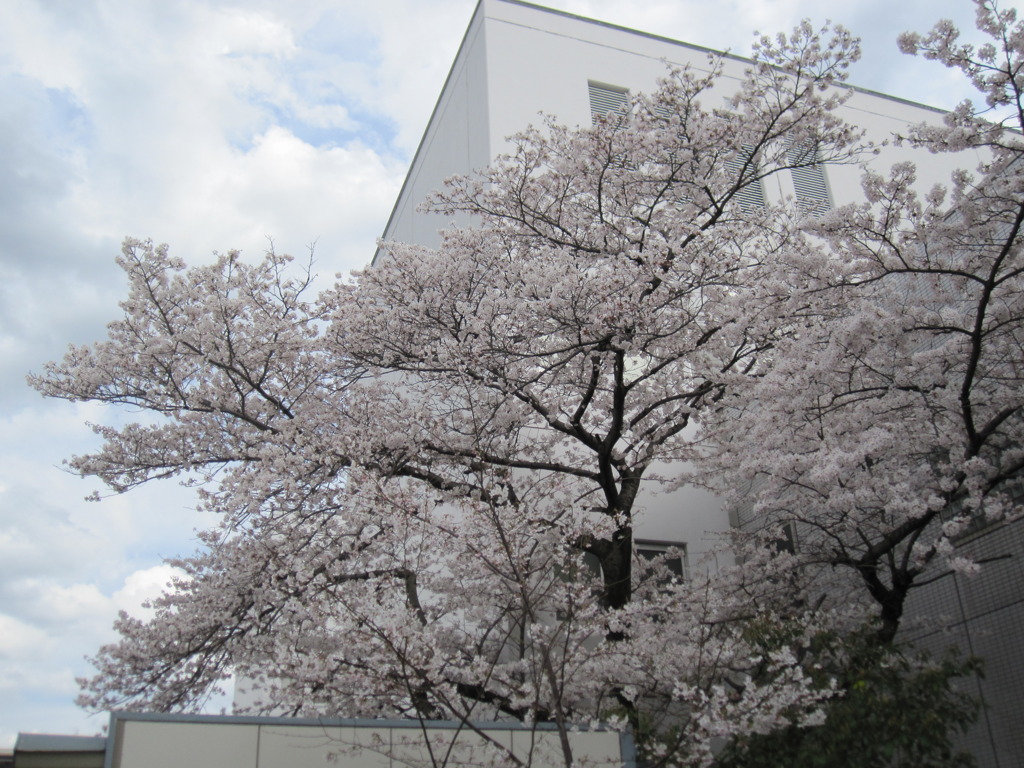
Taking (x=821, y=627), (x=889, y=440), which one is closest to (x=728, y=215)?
(x=889, y=440)

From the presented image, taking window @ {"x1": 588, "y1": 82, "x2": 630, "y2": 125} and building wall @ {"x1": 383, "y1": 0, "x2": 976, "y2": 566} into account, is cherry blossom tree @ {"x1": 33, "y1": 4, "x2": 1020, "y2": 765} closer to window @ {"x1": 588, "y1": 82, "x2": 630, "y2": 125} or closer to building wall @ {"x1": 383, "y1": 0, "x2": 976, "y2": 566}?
building wall @ {"x1": 383, "y1": 0, "x2": 976, "y2": 566}

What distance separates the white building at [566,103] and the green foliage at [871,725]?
159 inches

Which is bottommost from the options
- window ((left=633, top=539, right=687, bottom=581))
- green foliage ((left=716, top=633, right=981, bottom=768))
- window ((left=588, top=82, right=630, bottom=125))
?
green foliage ((left=716, top=633, right=981, bottom=768))

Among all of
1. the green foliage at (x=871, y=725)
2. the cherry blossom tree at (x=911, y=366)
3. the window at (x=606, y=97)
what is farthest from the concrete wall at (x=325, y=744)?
the window at (x=606, y=97)

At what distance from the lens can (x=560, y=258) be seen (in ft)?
35.7

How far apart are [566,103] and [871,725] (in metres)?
12.8

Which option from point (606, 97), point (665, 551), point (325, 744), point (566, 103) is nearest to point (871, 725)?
point (325, 744)

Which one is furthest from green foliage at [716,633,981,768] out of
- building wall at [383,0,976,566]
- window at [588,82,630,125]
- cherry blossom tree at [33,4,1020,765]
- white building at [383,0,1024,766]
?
window at [588,82,630,125]

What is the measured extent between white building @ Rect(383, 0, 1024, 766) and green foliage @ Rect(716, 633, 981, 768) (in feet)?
13.3

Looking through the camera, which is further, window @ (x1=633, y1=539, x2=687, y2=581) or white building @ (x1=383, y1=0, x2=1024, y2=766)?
white building @ (x1=383, y1=0, x2=1024, y2=766)

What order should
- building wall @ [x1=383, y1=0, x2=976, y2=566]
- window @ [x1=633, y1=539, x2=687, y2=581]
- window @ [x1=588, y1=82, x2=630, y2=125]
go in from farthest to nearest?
window @ [x1=588, y1=82, x2=630, y2=125], building wall @ [x1=383, y1=0, x2=976, y2=566], window @ [x1=633, y1=539, x2=687, y2=581]

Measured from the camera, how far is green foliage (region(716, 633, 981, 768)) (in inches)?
287

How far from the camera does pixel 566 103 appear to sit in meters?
17.2

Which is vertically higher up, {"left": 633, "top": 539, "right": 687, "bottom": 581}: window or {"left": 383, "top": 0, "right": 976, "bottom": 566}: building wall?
{"left": 383, "top": 0, "right": 976, "bottom": 566}: building wall
